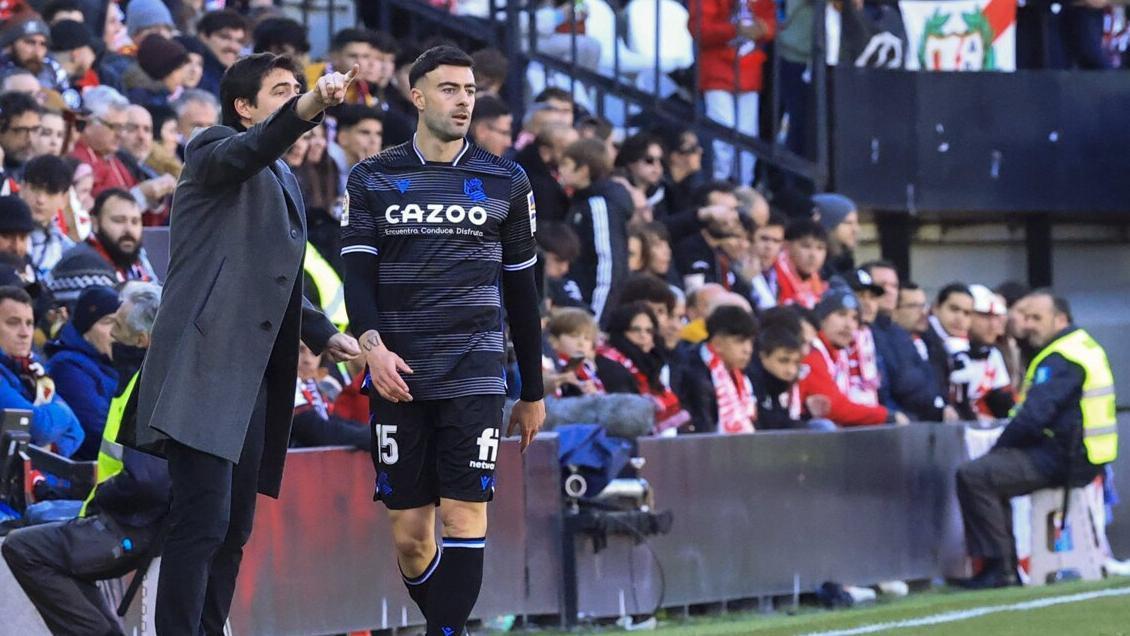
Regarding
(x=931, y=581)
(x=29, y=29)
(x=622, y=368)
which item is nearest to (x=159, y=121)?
(x=29, y=29)

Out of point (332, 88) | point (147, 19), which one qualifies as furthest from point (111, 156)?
point (332, 88)

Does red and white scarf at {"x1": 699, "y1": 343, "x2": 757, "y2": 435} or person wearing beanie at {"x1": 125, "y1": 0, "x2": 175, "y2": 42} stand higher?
person wearing beanie at {"x1": 125, "y1": 0, "x2": 175, "y2": 42}

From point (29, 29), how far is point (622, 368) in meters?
4.17

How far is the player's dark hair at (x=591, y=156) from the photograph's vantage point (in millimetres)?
14453

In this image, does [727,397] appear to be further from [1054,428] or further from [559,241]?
[1054,428]

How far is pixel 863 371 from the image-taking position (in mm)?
15047

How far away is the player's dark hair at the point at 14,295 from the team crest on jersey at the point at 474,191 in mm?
2482

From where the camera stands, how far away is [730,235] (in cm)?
1539

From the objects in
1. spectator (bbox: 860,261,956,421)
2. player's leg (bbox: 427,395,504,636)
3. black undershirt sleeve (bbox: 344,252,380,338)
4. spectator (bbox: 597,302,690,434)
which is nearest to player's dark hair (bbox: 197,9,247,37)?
spectator (bbox: 597,302,690,434)

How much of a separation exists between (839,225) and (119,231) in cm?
711

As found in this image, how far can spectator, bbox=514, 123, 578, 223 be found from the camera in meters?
14.7

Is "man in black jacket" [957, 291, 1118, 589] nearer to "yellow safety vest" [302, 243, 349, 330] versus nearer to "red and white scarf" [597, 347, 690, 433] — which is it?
"red and white scarf" [597, 347, 690, 433]

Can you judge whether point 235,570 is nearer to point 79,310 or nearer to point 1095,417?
point 79,310

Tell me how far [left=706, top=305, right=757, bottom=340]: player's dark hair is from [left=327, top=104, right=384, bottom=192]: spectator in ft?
7.82
